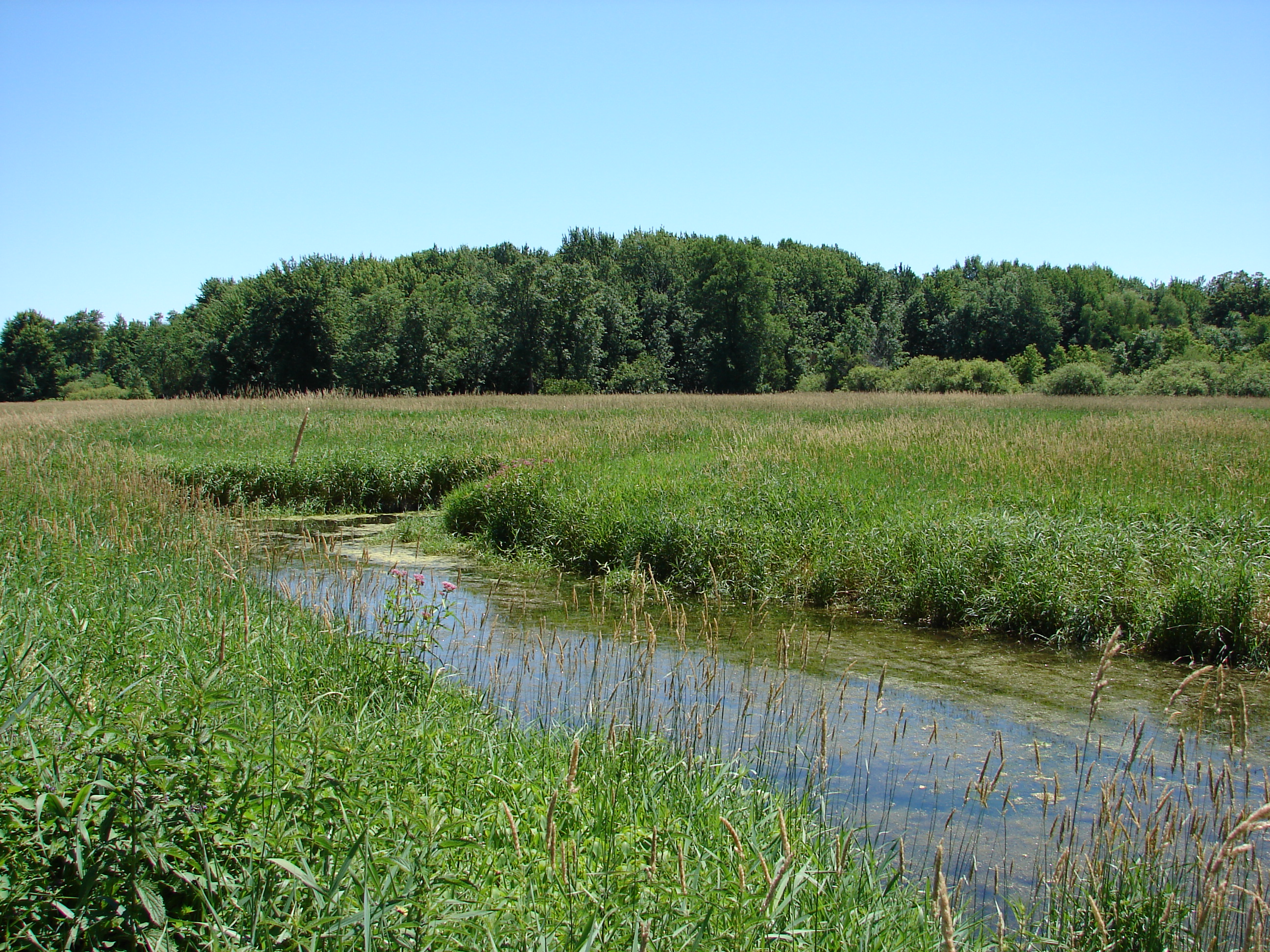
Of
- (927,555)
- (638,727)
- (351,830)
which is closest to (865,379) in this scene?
(927,555)

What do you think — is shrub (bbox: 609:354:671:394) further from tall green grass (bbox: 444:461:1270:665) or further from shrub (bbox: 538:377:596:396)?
tall green grass (bbox: 444:461:1270:665)

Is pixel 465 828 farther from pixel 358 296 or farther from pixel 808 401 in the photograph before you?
pixel 358 296

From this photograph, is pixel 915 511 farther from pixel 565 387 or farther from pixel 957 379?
pixel 565 387

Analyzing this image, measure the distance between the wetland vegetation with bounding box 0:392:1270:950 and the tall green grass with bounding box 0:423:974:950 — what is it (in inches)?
0.7

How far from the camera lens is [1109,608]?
7824 mm

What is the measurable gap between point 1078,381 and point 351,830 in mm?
40175

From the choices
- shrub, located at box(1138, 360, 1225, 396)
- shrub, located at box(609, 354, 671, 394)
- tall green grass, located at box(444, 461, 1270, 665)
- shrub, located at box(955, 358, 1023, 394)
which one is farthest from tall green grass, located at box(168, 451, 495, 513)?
shrub, located at box(609, 354, 671, 394)

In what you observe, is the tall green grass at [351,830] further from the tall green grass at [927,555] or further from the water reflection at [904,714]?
the tall green grass at [927,555]

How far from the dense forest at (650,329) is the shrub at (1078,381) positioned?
1.96ft

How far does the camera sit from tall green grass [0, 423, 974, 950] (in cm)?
220

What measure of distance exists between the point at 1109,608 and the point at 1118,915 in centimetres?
554

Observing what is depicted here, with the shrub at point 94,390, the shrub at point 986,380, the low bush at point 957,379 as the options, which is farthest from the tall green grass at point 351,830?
the shrub at point 94,390

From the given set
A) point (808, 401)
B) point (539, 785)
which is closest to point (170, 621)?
point (539, 785)

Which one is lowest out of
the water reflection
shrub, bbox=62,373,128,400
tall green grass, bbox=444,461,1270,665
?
the water reflection
